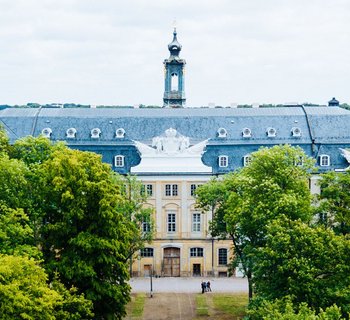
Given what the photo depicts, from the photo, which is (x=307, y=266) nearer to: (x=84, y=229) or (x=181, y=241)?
(x=84, y=229)

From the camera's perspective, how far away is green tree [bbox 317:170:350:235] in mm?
50500

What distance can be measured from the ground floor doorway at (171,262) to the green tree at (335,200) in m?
22.6

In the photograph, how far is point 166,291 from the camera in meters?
64.9

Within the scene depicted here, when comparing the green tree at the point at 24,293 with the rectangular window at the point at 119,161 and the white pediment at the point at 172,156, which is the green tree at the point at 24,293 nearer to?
the white pediment at the point at 172,156

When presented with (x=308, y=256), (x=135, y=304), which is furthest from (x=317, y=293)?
(x=135, y=304)

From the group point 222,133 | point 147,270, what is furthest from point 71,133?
point 147,270

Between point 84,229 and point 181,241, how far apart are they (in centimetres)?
2786

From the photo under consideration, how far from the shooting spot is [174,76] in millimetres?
85062

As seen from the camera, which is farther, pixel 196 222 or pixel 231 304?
pixel 196 222

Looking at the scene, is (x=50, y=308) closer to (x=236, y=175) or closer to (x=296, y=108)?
(x=236, y=175)

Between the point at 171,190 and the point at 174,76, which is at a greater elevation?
the point at 174,76

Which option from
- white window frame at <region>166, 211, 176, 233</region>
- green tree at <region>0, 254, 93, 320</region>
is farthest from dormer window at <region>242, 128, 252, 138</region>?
green tree at <region>0, 254, 93, 320</region>

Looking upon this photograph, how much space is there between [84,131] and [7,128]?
28.3ft

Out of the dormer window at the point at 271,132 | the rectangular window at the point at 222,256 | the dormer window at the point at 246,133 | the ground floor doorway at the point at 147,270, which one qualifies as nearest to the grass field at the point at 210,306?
the rectangular window at the point at 222,256
